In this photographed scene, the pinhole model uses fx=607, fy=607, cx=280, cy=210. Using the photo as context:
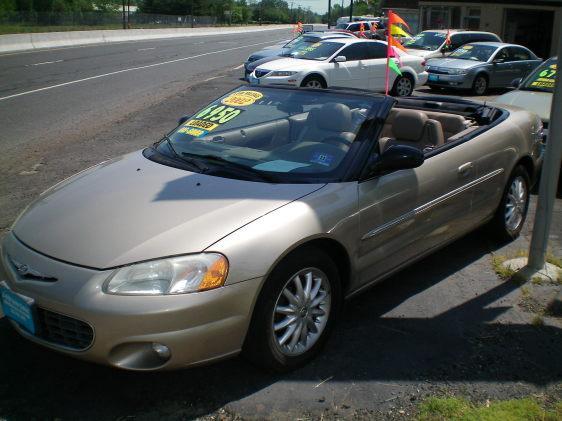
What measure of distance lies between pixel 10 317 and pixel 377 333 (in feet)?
6.94

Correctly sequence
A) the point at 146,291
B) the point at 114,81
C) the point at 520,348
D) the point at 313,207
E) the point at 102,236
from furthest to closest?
1. the point at 114,81
2. the point at 520,348
3. the point at 313,207
4. the point at 102,236
5. the point at 146,291

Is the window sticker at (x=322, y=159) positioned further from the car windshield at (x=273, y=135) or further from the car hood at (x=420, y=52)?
the car hood at (x=420, y=52)

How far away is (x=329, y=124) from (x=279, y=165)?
57 centimetres

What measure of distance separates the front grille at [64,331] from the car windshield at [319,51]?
12.9 meters

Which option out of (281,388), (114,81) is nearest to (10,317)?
(281,388)

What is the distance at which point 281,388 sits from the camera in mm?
3172

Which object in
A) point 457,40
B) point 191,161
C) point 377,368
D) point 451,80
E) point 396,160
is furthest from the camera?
point 457,40

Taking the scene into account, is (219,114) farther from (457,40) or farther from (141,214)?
(457,40)

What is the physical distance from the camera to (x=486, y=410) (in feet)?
9.83

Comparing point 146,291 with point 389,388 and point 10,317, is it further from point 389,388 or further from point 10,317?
point 389,388

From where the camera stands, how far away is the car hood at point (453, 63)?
1645cm

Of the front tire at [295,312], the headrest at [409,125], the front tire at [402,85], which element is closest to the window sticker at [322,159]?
the front tire at [295,312]

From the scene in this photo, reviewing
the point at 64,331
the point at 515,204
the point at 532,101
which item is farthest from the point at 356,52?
the point at 64,331

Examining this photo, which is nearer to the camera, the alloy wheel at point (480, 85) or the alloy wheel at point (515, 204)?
the alloy wheel at point (515, 204)
